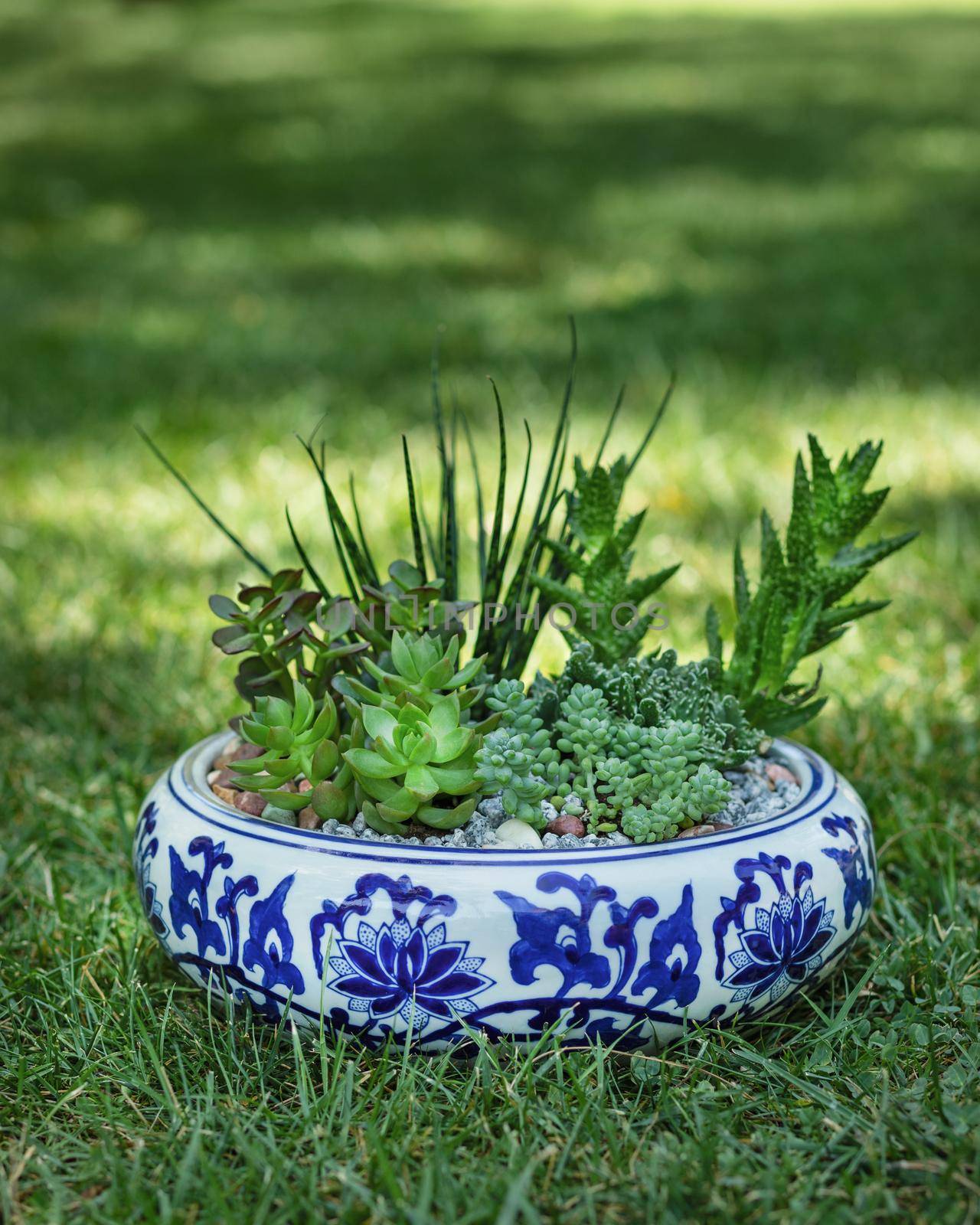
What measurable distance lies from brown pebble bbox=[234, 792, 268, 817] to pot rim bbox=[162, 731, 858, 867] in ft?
0.12

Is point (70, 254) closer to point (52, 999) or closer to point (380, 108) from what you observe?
point (380, 108)

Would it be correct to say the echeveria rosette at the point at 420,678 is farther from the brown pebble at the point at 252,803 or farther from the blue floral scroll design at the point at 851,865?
the blue floral scroll design at the point at 851,865

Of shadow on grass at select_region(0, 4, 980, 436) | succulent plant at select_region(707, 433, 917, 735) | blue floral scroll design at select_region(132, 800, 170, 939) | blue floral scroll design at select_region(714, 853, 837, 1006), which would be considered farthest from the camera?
shadow on grass at select_region(0, 4, 980, 436)

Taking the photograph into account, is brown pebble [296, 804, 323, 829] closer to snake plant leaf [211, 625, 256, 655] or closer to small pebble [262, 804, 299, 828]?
small pebble [262, 804, 299, 828]

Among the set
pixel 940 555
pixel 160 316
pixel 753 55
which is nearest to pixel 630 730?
pixel 940 555

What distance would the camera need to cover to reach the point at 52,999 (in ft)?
4.95

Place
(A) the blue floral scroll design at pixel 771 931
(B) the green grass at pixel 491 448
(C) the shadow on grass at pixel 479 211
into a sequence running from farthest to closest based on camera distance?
(C) the shadow on grass at pixel 479 211, (A) the blue floral scroll design at pixel 771 931, (B) the green grass at pixel 491 448

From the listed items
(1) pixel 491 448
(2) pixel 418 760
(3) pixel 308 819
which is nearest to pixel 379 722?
(2) pixel 418 760

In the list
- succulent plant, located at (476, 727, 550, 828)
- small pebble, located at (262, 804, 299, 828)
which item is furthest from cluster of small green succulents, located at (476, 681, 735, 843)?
small pebble, located at (262, 804, 299, 828)

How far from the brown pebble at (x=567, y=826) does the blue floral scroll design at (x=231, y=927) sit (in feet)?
0.91

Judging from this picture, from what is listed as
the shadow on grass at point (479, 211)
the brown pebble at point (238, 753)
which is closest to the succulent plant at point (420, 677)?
the brown pebble at point (238, 753)

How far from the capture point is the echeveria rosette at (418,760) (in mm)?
1349

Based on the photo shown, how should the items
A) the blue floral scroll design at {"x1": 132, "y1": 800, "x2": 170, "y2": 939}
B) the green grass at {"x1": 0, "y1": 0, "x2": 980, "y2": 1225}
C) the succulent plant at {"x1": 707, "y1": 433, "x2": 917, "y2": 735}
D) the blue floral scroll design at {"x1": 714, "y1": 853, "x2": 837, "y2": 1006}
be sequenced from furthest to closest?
the succulent plant at {"x1": 707, "y1": 433, "x2": 917, "y2": 735}, the blue floral scroll design at {"x1": 132, "y1": 800, "x2": 170, "y2": 939}, the blue floral scroll design at {"x1": 714, "y1": 853, "x2": 837, "y2": 1006}, the green grass at {"x1": 0, "y1": 0, "x2": 980, "y2": 1225}

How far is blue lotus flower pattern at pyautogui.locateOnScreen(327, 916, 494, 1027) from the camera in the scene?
1276 millimetres
